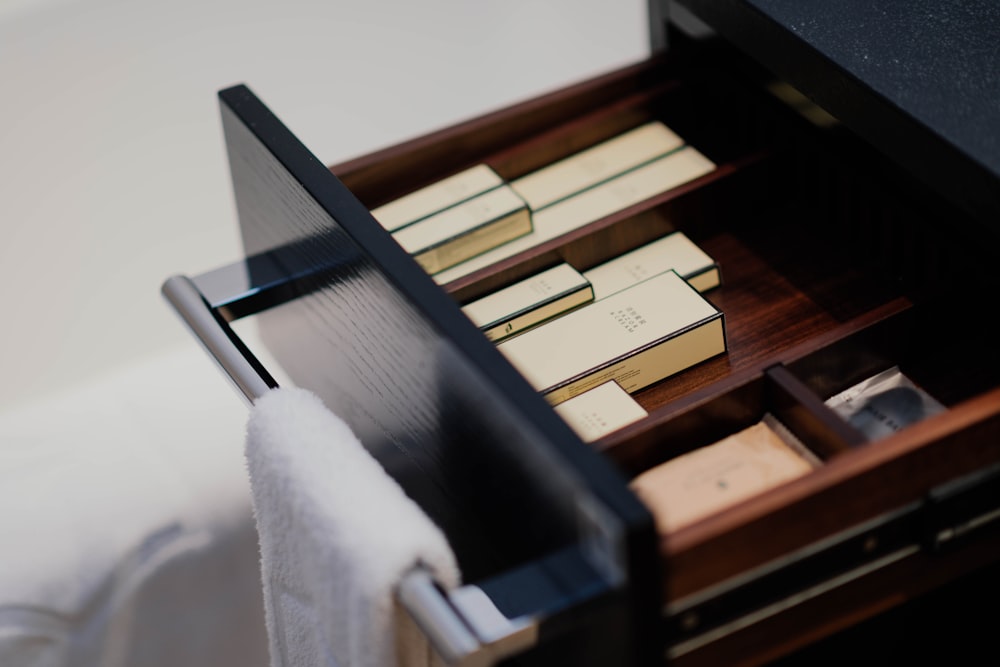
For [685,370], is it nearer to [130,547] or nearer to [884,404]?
[884,404]

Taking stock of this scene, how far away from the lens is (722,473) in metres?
0.69

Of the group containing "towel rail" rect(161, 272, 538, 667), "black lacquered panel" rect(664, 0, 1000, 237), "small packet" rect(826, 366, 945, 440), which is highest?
"black lacquered panel" rect(664, 0, 1000, 237)

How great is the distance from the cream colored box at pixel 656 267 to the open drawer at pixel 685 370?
11 millimetres

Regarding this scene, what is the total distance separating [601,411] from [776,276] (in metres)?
0.19

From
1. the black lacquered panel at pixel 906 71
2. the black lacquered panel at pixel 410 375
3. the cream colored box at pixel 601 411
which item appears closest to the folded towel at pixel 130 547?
the black lacquered panel at pixel 410 375

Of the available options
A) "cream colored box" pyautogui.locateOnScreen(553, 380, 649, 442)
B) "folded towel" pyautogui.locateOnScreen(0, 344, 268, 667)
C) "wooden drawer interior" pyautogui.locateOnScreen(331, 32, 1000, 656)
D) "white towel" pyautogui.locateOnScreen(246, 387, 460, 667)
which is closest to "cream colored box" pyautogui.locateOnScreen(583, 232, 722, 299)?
"wooden drawer interior" pyautogui.locateOnScreen(331, 32, 1000, 656)

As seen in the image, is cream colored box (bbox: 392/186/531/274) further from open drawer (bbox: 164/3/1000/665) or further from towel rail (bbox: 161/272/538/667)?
towel rail (bbox: 161/272/538/667)

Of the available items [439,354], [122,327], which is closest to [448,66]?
[122,327]

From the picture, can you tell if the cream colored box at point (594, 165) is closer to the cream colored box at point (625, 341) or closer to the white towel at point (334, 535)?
the cream colored box at point (625, 341)

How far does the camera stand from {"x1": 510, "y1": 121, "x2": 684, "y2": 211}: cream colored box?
0.93 metres

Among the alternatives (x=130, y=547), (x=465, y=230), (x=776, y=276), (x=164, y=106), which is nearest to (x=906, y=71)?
(x=776, y=276)

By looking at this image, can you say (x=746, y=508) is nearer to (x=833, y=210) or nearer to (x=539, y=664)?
(x=539, y=664)

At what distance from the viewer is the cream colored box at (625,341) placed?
772mm

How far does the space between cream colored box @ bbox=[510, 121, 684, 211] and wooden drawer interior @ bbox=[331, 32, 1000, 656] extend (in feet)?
0.03
